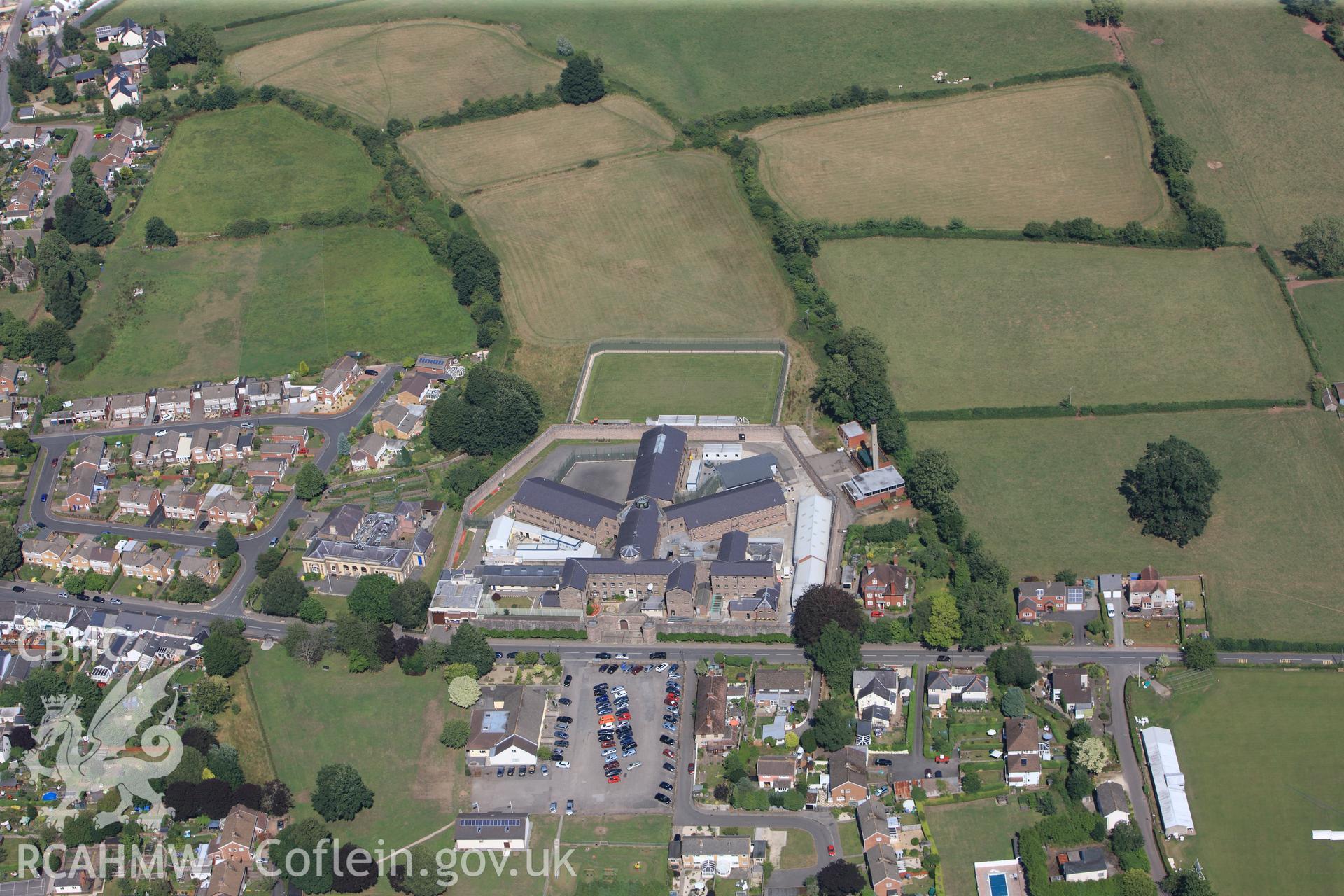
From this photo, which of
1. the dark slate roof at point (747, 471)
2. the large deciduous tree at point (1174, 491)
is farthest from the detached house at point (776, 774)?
the large deciduous tree at point (1174, 491)

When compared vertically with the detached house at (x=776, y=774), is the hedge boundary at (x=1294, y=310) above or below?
above

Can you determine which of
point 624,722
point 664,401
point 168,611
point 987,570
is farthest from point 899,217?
point 168,611

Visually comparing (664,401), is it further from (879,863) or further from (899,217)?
(879,863)

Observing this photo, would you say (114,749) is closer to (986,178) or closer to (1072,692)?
(1072,692)

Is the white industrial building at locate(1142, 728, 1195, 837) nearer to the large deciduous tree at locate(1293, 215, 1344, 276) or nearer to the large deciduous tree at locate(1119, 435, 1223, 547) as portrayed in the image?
the large deciduous tree at locate(1119, 435, 1223, 547)

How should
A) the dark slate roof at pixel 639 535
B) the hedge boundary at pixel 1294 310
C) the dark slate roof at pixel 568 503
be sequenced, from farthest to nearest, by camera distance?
1. the hedge boundary at pixel 1294 310
2. the dark slate roof at pixel 568 503
3. the dark slate roof at pixel 639 535

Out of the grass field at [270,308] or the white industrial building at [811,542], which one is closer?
the white industrial building at [811,542]

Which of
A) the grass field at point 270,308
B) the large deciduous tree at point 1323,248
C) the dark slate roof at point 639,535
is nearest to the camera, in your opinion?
the dark slate roof at point 639,535

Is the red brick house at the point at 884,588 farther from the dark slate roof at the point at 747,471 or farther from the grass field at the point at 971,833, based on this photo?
the grass field at the point at 971,833
